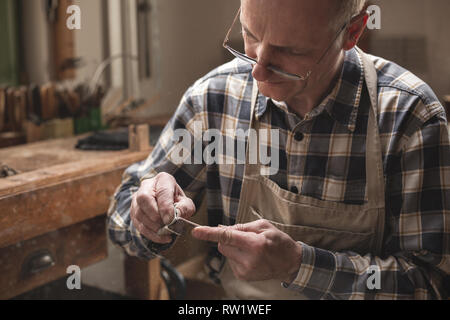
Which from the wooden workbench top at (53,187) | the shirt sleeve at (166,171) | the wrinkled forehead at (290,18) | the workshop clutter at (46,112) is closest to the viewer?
the wrinkled forehead at (290,18)

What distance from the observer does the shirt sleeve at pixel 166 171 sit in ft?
3.47

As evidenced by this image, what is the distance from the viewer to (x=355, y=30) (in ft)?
2.87

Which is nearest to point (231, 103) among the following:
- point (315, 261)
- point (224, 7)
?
point (224, 7)

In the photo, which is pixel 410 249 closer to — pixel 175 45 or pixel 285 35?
pixel 285 35

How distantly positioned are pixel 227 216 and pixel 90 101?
848mm

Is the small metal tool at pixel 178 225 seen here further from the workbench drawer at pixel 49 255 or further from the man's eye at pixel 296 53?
the workbench drawer at pixel 49 255

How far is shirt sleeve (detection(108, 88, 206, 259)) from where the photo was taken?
106cm

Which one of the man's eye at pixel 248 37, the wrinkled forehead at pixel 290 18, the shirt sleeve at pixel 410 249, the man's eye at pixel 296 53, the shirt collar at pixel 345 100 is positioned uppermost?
the wrinkled forehead at pixel 290 18

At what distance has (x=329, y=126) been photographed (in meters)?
0.97


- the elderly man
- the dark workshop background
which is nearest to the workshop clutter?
the dark workshop background

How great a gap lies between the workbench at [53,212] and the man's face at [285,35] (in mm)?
629

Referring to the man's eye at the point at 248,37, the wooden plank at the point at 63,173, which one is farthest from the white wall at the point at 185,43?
the wooden plank at the point at 63,173

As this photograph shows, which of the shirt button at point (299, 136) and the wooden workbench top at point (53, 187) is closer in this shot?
the shirt button at point (299, 136)

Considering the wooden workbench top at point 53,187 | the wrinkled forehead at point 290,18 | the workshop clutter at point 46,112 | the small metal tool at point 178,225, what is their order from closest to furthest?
1. the wrinkled forehead at point 290,18
2. the small metal tool at point 178,225
3. the wooden workbench top at point 53,187
4. the workshop clutter at point 46,112
